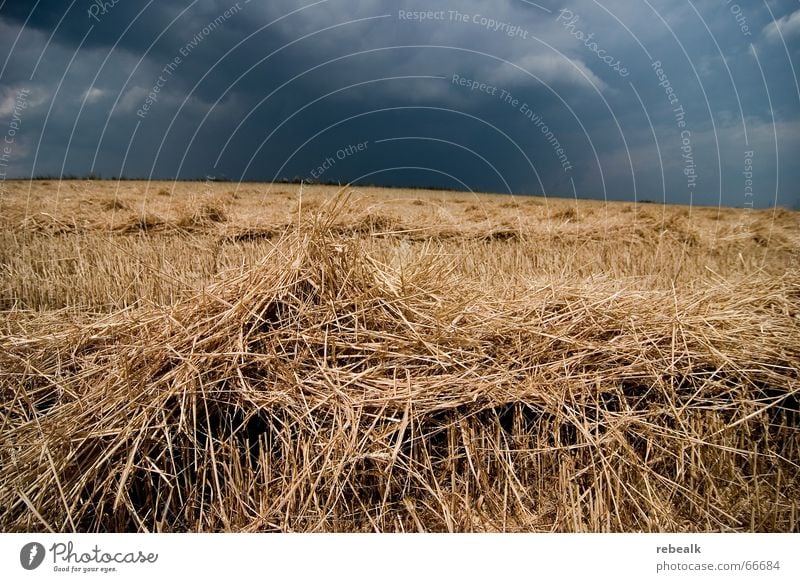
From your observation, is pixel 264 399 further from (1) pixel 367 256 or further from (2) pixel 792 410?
(2) pixel 792 410

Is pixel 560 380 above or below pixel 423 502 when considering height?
above

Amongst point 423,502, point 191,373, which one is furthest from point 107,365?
point 423,502

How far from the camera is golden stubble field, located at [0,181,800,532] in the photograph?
139 cm

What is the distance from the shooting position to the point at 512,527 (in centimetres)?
144

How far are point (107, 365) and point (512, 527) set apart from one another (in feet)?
4.37

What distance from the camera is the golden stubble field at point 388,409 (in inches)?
54.9

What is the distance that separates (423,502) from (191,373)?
77cm

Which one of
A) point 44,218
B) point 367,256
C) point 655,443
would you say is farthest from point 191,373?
point 44,218

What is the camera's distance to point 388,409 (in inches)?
58.7
